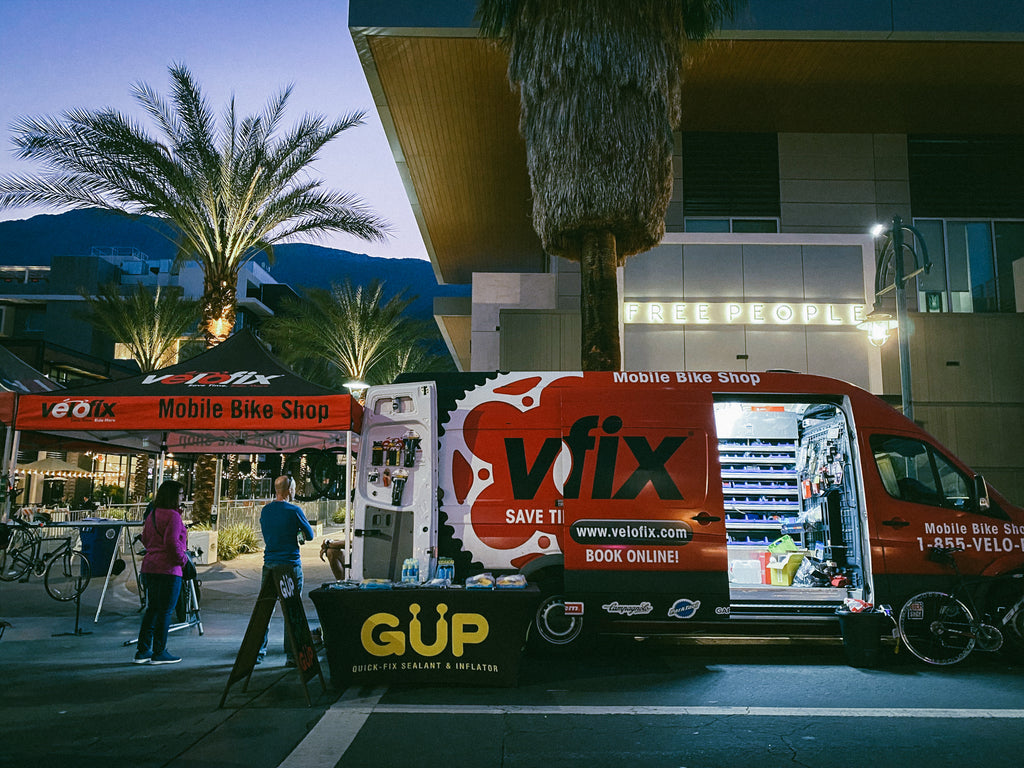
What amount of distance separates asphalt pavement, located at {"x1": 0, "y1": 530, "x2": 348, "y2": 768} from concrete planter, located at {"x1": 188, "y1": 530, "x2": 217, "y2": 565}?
4.44 metres

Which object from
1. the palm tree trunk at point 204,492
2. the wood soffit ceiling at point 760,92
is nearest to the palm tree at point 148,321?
the wood soffit ceiling at point 760,92

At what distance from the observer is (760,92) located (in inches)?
683

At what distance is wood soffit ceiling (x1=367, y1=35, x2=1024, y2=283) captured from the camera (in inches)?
627

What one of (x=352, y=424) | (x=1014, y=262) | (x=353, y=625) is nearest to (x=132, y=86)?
(x=352, y=424)

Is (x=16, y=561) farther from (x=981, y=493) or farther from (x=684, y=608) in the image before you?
(x=981, y=493)

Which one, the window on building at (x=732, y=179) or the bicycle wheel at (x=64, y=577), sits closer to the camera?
the bicycle wheel at (x=64, y=577)

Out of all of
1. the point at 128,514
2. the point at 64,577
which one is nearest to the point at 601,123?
the point at 64,577

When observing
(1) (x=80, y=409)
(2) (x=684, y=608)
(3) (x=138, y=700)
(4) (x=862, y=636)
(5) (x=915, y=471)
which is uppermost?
(1) (x=80, y=409)

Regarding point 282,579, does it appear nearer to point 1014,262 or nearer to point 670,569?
point 670,569

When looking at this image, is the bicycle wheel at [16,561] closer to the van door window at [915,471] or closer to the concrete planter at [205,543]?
the concrete planter at [205,543]

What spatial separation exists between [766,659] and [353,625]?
4.23m

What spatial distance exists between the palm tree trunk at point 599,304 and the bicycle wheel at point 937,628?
15.2 ft

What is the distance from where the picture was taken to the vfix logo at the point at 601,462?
8023mm

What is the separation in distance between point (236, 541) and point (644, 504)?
12300 millimetres
